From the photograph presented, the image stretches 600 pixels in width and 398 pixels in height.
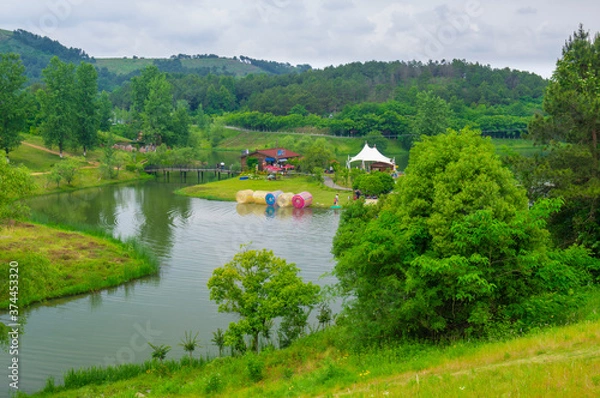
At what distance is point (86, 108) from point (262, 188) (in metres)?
31.9

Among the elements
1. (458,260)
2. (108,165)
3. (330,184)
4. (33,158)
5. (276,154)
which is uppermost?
(276,154)

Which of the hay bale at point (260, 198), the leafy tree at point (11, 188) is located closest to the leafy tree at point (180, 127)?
the hay bale at point (260, 198)

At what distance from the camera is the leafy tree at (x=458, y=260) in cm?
1449

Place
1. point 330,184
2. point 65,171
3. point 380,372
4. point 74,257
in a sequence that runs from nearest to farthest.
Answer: point 380,372 < point 74,257 < point 65,171 < point 330,184

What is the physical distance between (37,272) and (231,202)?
112 ft

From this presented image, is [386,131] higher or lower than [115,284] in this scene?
higher

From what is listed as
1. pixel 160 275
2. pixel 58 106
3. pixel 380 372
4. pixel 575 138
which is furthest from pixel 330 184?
pixel 380 372

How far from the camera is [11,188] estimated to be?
1823cm

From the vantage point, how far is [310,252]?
3294 centimetres

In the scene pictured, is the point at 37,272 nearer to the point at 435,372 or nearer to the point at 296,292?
the point at 296,292

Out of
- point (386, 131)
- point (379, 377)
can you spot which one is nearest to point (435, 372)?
point (379, 377)

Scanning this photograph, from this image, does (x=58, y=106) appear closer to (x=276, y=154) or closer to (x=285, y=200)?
(x=276, y=154)

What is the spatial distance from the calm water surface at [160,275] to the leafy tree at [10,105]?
1352 centimetres

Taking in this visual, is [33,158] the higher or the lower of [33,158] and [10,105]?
the lower
